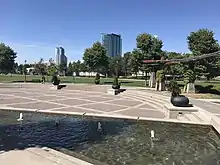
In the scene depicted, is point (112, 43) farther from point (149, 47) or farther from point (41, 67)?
point (149, 47)

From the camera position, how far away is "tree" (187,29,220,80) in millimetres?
27125

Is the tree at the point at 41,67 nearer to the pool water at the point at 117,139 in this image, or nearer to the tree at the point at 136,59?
the tree at the point at 136,59

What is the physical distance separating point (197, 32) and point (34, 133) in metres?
23.1

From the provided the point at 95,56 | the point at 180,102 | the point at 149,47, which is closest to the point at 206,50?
the point at 149,47

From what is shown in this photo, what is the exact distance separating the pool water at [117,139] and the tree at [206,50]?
15501 millimetres

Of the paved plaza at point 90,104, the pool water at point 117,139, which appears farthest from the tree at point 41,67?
the pool water at point 117,139

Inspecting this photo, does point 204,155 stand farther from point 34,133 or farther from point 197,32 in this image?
point 197,32

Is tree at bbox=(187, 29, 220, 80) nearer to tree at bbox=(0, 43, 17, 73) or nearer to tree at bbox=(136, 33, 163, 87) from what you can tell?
tree at bbox=(136, 33, 163, 87)

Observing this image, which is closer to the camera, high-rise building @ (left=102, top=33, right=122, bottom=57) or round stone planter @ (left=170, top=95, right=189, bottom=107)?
round stone planter @ (left=170, top=95, right=189, bottom=107)

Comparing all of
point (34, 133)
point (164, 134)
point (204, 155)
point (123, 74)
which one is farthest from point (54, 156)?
point (123, 74)

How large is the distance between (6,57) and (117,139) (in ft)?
160

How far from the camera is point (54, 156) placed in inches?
293

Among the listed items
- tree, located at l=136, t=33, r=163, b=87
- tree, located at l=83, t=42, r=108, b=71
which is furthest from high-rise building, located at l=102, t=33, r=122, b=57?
tree, located at l=136, t=33, r=163, b=87

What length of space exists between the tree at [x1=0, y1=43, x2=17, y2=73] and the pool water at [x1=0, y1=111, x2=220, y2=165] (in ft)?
137
